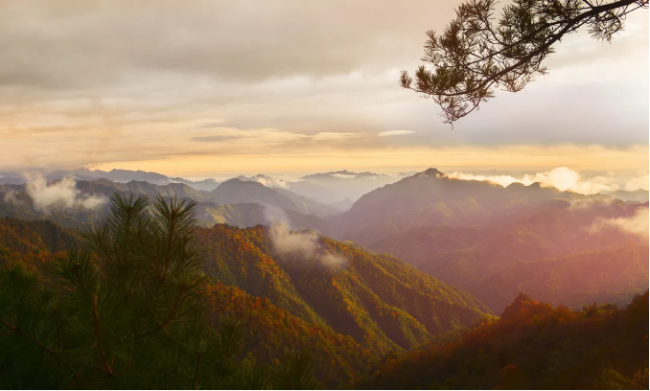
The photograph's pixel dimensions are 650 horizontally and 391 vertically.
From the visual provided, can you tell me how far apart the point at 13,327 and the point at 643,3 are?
10.3m

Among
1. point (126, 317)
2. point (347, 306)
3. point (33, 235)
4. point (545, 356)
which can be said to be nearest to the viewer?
point (126, 317)

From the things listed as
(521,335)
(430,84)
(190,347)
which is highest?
(430,84)

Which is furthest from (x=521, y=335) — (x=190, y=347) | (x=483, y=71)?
A: (x=190, y=347)

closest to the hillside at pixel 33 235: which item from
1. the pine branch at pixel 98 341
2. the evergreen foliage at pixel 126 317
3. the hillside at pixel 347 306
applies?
the hillside at pixel 347 306

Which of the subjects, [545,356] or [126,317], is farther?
[545,356]

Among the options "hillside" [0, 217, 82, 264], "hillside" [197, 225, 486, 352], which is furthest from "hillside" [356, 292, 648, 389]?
"hillside" [0, 217, 82, 264]

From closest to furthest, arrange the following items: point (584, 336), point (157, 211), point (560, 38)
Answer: point (157, 211), point (560, 38), point (584, 336)

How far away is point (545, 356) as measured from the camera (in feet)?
106

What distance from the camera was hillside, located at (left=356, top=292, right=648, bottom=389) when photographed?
18.7 metres

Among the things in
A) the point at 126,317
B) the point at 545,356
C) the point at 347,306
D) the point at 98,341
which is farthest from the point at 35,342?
the point at 347,306

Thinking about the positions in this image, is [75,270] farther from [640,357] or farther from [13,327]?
[640,357]

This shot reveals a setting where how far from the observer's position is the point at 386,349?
15425 cm

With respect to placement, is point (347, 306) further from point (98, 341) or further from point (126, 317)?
point (98, 341)

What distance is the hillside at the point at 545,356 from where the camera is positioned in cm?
1872
